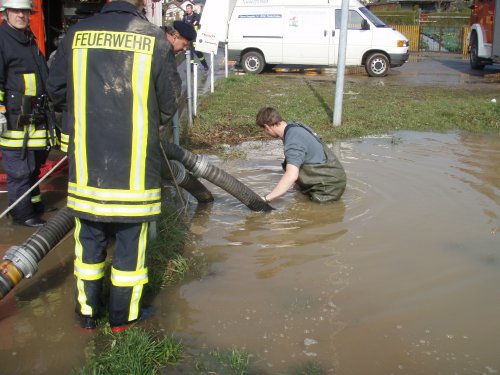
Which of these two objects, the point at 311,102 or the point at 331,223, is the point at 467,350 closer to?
the point at 331,223

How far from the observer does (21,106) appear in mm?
4797

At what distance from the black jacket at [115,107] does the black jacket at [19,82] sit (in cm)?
186

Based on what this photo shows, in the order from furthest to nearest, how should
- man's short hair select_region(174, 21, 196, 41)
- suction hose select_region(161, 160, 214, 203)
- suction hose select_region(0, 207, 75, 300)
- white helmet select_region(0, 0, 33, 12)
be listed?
suction hose select_region(161, 160, 214, 203), white helmet select_region(0, 0, 33, 12), man's short hair select_region(174, 21, 196, 41), suction hose select_region(0, 207, 75, 300)

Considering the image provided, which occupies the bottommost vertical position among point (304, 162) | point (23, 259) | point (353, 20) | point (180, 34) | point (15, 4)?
point (23, 259)

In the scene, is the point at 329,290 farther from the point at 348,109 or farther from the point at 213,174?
the point at 348,109

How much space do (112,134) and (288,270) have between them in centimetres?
192

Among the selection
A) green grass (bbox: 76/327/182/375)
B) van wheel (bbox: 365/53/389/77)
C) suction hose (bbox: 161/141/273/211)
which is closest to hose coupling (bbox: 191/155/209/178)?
suction hose (bbox: 161/141/273/211)

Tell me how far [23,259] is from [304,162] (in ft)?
10.3

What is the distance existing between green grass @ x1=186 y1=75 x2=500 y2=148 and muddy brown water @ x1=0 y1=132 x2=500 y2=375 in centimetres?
297

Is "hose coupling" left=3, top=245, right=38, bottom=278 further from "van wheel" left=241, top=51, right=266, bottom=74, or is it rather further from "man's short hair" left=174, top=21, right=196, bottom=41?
"van wheel" left=241, top=51, right=266, bottom=74

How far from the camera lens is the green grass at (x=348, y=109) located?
9297mm

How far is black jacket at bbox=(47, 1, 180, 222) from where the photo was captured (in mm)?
2910

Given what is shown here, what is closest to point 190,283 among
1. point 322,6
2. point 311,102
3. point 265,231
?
point 265,231

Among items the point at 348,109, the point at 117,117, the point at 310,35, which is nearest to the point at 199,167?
the point at 117,117
